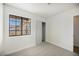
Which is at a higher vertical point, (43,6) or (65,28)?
(43,6)

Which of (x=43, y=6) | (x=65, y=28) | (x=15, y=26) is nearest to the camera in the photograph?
(x=15, y=26)

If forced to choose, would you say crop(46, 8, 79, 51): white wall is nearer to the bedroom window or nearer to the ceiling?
the ceiling

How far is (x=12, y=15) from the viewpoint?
6.81ft

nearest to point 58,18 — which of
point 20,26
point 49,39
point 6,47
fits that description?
point 49,39

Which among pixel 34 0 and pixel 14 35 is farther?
pixel 14 35

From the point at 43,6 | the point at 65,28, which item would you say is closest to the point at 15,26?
the point at 43,6

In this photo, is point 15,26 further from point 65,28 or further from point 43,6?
point 65,28

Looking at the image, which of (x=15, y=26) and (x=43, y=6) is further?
(x=43, y=6)

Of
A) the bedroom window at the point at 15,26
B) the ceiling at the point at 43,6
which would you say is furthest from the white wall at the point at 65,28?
the bedroom window at the point at 15,26

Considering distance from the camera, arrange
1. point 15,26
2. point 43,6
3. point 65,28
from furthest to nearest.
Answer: point 65,28
point 43,6
point 15,26

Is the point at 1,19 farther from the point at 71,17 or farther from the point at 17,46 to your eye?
the point at 71,17

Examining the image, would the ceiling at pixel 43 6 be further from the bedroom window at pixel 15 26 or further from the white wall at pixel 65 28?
the white wall at pixel 65 28

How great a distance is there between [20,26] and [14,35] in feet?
0.96

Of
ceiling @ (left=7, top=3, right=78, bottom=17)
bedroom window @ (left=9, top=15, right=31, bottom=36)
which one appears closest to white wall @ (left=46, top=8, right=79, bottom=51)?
ceiling @ (left=7, top=3, right=78, bottom=17)
